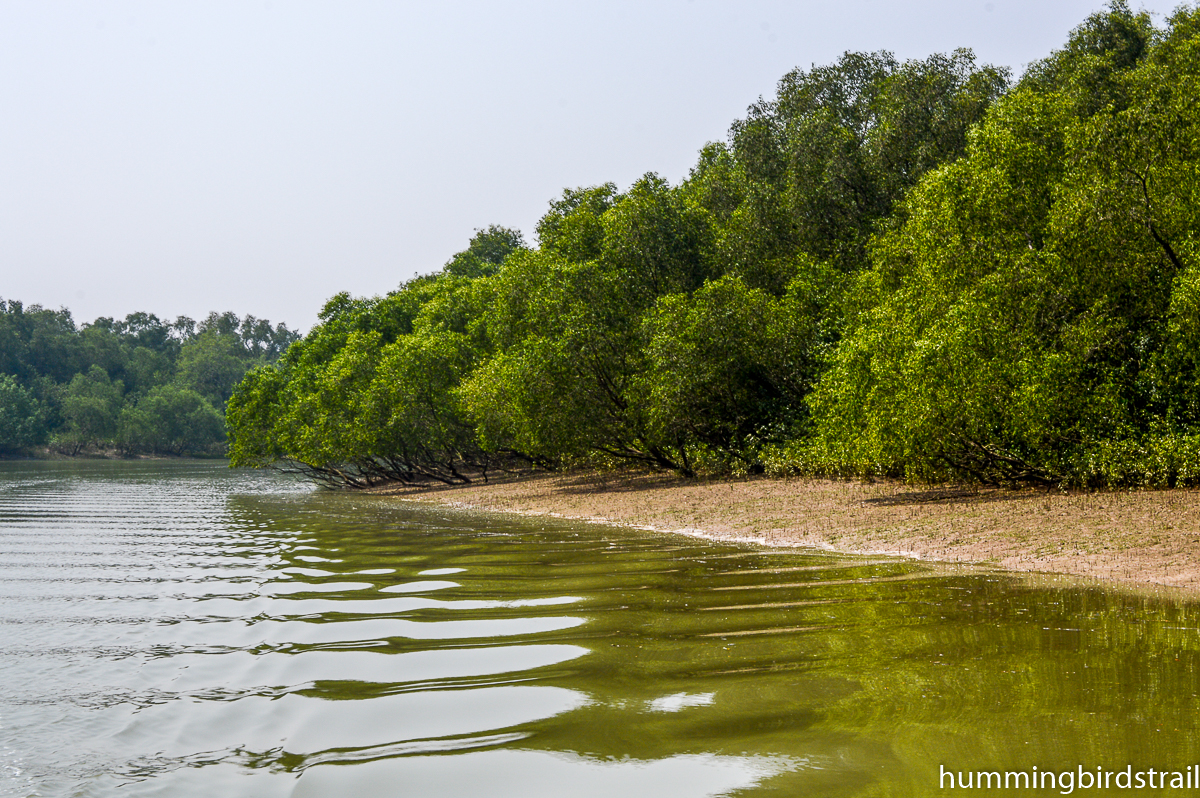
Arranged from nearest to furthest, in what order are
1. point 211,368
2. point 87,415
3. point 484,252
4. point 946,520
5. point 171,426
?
1. point 946,520
2. point 484,252
3. point 87,415
4. point 171,426
5. point 211,368

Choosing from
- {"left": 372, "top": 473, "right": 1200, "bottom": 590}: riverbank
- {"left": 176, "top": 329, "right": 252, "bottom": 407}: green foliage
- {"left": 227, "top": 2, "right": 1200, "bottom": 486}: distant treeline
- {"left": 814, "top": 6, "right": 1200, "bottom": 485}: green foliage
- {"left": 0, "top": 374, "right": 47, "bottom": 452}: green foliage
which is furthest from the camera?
{"left": 176, "top": 329, "right": 252, "bottom": 407}: green foliage

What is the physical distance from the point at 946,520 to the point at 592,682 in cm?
1055

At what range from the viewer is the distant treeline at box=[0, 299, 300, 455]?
4235 inches

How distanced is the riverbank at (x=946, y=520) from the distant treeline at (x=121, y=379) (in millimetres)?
100207

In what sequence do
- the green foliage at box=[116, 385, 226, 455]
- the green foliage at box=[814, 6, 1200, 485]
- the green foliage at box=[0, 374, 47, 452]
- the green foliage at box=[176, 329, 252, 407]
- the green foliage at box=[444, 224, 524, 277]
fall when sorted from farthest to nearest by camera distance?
the green foliage at box=[176, 329, 252, 407] < the green foliage at box=[116, 385, 226, 455] < the green foliage at box=[0, 374, 47, 452] < the green foliage at box=[444, 224, 524, 277] < the green foliage at box=[814, 6, 1200, 485]

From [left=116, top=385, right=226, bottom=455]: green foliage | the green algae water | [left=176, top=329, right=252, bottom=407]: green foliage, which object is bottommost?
the green algae water

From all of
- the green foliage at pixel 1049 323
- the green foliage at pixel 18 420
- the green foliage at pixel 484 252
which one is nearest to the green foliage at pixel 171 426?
the green foliage at pixel 18 420

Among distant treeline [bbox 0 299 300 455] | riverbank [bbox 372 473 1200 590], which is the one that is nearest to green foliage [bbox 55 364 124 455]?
distant treeline [bbox 0 299 300 455]

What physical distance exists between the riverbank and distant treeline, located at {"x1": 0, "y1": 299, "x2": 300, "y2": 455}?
3945 inches

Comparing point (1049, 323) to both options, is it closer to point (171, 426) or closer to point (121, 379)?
point (171, 426)

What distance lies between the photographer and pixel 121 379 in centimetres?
13000

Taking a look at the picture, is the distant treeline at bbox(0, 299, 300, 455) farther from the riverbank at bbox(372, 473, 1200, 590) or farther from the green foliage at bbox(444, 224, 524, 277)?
the riverbank at bbox(372, 473, 1200, 590)

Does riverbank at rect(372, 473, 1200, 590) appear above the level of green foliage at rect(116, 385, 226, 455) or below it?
below

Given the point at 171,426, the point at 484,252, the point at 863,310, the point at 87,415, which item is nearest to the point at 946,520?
the point at 863,310
